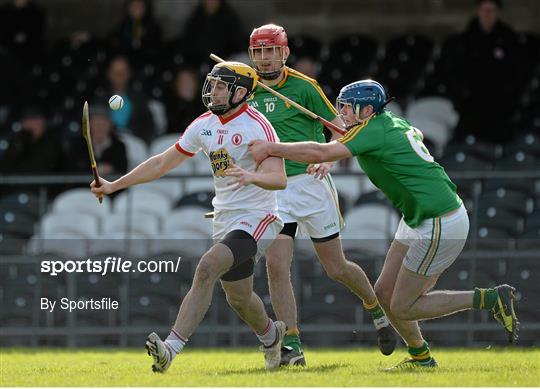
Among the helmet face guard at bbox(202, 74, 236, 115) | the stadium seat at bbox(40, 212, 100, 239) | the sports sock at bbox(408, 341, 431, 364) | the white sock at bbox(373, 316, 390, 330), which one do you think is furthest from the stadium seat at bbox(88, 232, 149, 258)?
the helmet face guard at bbox(202, 74, 236, 115)

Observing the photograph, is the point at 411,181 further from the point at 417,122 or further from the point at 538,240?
the point at 417,122

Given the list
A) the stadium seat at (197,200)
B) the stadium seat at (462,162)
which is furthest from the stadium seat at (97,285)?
the stadium seat at (462,162)

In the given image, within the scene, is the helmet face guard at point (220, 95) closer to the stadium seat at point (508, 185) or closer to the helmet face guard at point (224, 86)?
the helmet face guard at point (224, 86)

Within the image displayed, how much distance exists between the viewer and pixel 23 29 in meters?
20.2

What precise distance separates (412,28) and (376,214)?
5.30 m

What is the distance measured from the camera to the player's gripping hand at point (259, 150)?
10.6 metres

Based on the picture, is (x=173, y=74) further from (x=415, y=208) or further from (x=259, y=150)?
(x=259, y=150)

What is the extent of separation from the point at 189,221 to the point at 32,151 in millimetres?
2541

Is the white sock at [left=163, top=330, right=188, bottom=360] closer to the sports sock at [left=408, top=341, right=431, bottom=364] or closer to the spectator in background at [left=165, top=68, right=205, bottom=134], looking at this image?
the sports sock at [left=408, top=341, right=431, bottom=364]

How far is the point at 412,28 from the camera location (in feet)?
66.6

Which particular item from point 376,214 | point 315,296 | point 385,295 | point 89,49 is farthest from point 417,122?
point 385,295

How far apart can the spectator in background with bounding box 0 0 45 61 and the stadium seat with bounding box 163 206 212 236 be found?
4.94m

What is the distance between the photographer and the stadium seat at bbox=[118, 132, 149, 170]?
17562mm

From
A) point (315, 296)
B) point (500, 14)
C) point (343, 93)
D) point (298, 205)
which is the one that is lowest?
point (315, 296)
